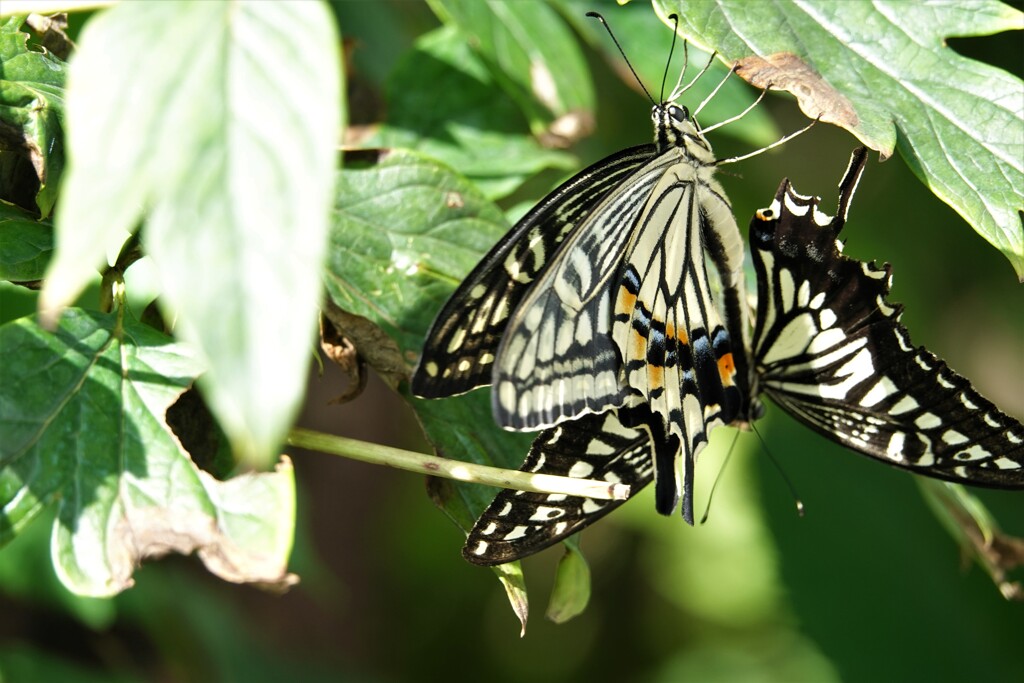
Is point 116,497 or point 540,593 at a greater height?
point 116,497

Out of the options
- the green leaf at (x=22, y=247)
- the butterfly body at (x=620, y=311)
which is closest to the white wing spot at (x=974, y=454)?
the butterfly body at (x=620, y=311)

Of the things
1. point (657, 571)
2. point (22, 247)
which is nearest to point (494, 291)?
point (22, 247)

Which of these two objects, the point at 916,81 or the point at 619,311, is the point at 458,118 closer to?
the point at 619,311

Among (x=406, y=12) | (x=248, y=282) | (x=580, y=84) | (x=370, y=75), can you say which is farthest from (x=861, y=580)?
(x=248, y=282)

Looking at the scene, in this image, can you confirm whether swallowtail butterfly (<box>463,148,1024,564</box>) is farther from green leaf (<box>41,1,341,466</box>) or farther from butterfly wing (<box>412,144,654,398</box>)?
green leaf (<box>41,1,341,466</box>)

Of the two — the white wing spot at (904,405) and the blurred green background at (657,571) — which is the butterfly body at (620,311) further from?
the blurred green background at (657,571)

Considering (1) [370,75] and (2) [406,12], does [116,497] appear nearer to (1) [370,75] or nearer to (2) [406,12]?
(1) [370,75]
